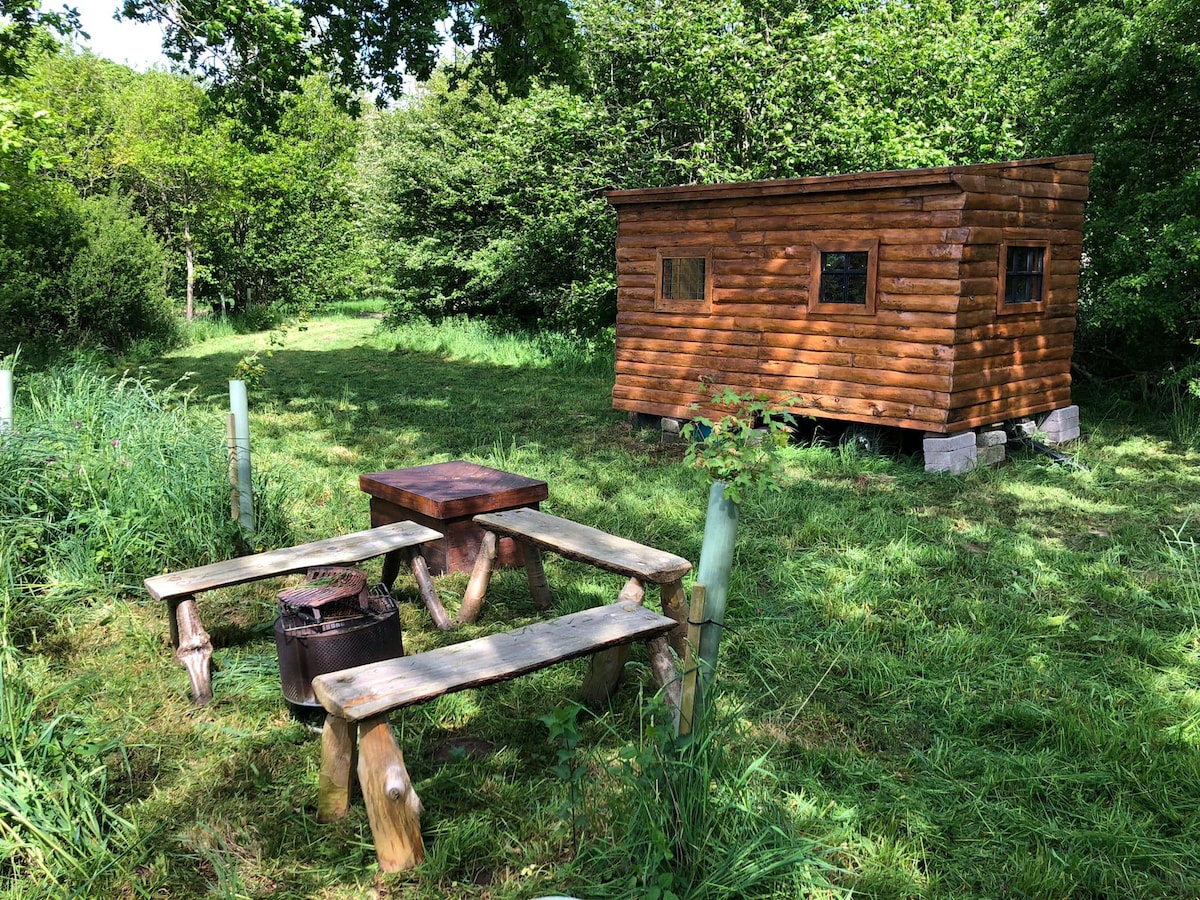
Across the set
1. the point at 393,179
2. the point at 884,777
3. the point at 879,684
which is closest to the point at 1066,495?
the point at 879,684

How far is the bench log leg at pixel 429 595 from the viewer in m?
4.91

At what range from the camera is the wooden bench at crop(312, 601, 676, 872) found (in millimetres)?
2910

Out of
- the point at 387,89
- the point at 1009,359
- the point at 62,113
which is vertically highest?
the point at 62,113

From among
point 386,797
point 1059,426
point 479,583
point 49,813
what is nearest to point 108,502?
point 479,583

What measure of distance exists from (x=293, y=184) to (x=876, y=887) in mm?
25391

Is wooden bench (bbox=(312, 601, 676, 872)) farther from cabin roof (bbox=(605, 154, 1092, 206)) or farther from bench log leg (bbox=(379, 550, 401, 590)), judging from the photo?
cabin roof (bbox=(605, 154, 1092, 206))

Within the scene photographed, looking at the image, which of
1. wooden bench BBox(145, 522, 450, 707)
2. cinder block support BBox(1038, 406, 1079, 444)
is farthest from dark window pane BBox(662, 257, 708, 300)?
wooden bench BBox(145, 522, 450, 707)

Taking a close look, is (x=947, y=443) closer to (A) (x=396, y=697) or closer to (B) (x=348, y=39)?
(A) (x=396, y=697)

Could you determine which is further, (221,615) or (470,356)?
(470,356)

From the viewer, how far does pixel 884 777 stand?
3535mm

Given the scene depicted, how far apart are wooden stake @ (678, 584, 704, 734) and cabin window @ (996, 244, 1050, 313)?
727cm

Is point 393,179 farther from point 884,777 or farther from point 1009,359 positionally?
point 884,777

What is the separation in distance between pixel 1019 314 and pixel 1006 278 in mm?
411

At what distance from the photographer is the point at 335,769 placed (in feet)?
10.3
